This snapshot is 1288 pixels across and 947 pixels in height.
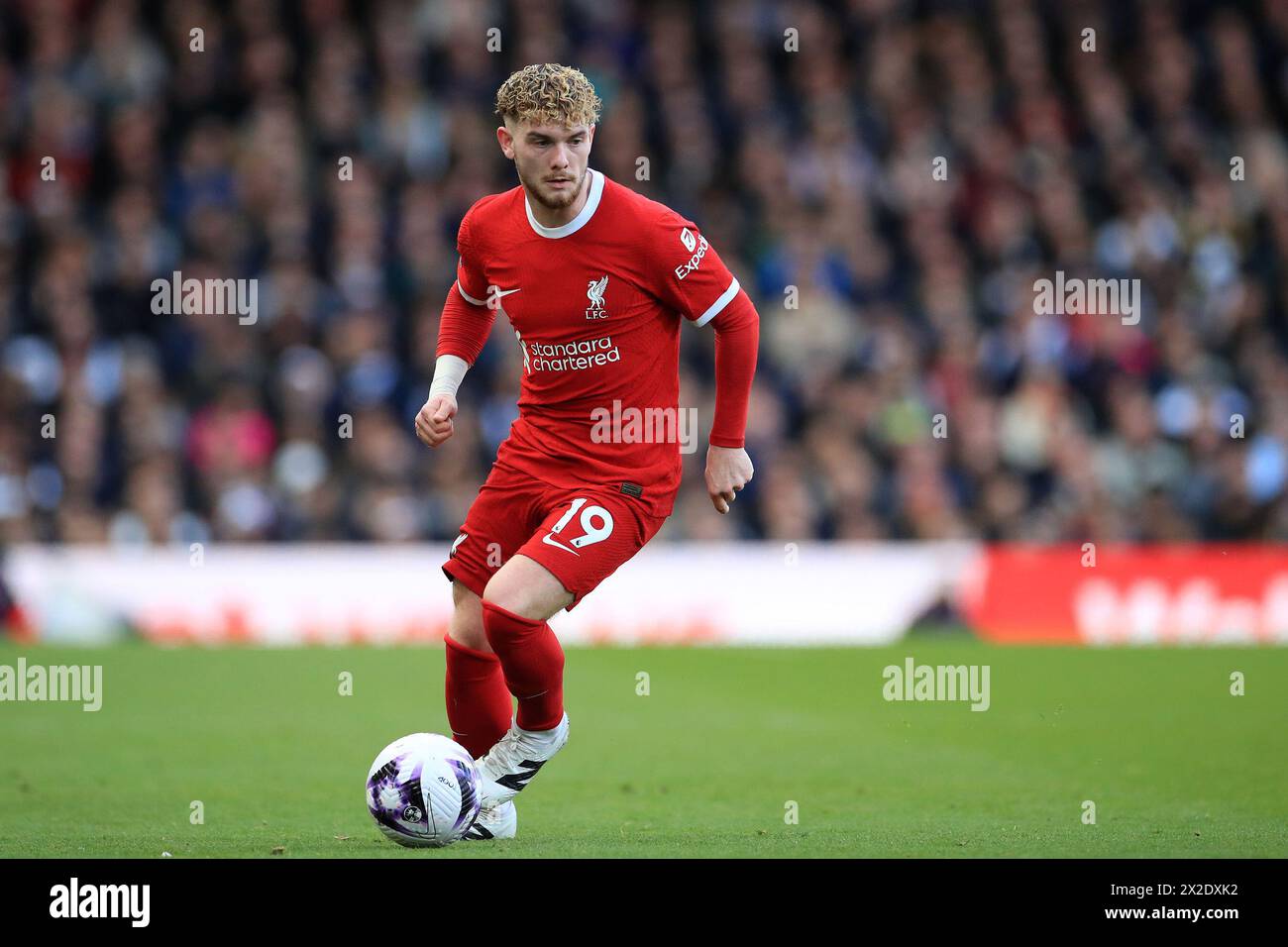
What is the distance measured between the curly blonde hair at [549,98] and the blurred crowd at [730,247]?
29.0 feet

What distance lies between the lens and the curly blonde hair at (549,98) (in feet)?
20.0

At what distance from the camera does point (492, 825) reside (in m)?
6.52

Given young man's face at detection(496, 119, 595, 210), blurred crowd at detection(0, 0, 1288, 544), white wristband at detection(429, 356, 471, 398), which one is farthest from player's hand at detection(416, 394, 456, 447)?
blurred crowd at detection(0, 0, 1288, 544)

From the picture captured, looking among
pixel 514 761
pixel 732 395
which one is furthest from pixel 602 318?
pixel 514 761

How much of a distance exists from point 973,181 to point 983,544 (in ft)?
14.9

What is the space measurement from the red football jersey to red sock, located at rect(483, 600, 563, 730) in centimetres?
58

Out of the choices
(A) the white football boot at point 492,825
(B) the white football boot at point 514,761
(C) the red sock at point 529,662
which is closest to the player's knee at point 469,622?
(C) the red sock at point 529,662

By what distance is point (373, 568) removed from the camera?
1415cm

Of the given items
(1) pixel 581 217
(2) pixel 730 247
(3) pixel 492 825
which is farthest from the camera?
(2) pixel 730 247

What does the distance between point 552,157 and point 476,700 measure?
2022 mm

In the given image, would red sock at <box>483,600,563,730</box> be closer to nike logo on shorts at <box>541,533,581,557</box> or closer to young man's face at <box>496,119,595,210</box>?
nike logo on shorts at <box>541,533,581,557</box>

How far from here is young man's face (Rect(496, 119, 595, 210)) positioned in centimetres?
616

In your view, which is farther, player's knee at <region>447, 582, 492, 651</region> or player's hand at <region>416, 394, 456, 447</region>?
player's knee at <region>447, 582, 492, 651</region>

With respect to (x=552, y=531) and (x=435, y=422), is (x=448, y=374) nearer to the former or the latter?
(x=435, y=422)
